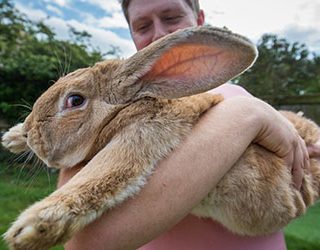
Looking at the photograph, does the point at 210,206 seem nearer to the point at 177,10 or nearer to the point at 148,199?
the point at 148,199

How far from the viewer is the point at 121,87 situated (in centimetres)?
147

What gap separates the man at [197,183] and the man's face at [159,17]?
22.2 inches

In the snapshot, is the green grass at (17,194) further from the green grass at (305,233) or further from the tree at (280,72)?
the tree at (280,72)

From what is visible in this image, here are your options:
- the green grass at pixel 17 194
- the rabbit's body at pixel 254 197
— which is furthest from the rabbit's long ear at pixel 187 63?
the green grass at pixel 17 194

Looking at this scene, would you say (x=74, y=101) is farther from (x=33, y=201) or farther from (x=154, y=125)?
(x=33, y=201)

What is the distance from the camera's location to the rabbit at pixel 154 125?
128 centimetres

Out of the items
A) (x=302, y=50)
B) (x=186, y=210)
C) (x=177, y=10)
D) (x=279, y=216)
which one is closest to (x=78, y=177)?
(x=186, y=210)

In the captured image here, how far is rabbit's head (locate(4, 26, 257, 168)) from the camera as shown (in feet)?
4.39

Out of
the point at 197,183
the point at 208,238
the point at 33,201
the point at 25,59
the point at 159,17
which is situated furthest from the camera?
the point at 25,59

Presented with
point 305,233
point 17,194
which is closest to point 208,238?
point 305,233

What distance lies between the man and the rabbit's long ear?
0.47 ft

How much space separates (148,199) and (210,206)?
0.85 feet

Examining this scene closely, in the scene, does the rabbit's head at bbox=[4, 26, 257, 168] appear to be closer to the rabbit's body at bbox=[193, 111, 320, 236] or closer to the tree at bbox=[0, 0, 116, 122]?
the rabbit's body at bbox=[193, 111, 320, 236]

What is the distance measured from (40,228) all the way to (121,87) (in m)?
0.57
